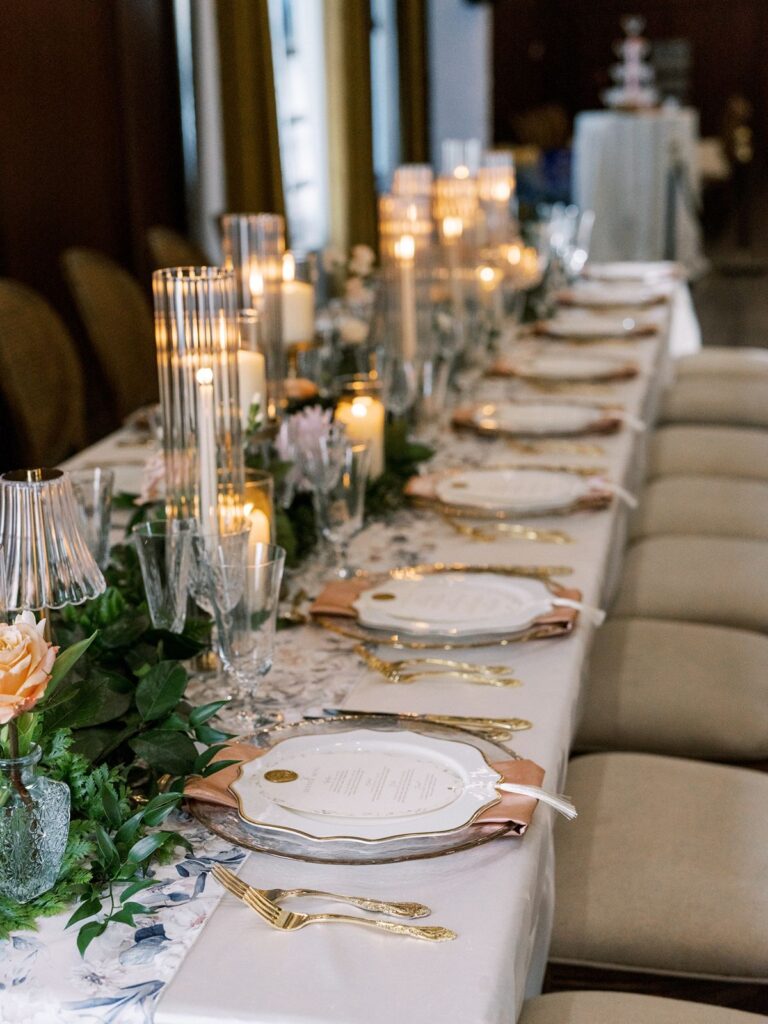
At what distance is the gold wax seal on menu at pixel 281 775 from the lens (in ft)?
3.86

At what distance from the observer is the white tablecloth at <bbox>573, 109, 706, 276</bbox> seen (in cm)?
880

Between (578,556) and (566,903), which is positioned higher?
(578,556)

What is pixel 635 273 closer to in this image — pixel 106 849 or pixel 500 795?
pixel 500 795

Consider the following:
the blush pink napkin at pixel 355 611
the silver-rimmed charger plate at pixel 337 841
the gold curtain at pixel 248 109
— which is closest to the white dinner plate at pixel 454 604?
the blush pink napkin at pixel 355 611

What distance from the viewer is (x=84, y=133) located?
439 cm

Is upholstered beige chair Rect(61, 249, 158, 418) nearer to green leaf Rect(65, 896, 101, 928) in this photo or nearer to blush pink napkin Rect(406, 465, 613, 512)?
blush pink napkin Rect(406, 465, 613, 512)

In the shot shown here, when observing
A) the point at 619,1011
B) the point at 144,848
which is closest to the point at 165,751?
the point at 144,848

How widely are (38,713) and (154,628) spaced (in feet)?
1.17

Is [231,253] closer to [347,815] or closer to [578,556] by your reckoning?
[578,556]

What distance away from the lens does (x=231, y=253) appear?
2.13 metres

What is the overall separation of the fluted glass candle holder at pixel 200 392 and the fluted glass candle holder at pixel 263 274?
562 millimetres

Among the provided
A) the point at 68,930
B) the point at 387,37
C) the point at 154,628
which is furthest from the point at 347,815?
the point at 387,37

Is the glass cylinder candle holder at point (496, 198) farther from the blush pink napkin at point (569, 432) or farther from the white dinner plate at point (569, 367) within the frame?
the blush pink napkin at point (569, 432)

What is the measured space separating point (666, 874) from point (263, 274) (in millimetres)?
Answer: 1131
